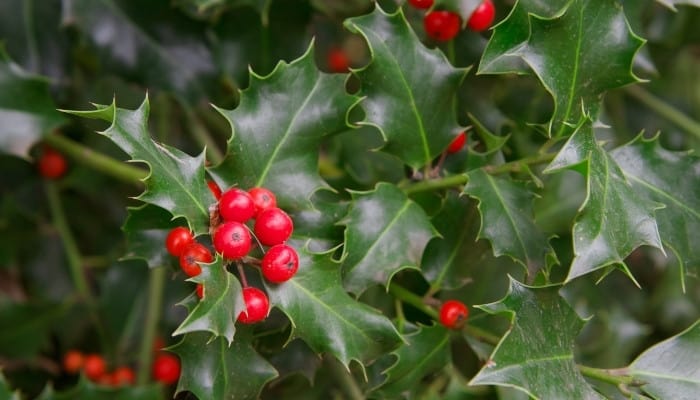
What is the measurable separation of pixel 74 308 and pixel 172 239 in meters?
0.75

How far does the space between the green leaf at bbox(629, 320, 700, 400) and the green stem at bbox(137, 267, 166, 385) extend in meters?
0.78

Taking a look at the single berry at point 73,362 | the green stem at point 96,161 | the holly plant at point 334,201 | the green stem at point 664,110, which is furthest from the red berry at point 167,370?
the green stem at point 664,110

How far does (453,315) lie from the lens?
3.35 ft

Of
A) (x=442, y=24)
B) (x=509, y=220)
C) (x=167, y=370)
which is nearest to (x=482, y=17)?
(x=442, y=24)

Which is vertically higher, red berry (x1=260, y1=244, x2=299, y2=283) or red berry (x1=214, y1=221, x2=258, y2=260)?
red berry (x1=214, y1=221, x2=258, y2=260)

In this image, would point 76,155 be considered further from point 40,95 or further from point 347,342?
point 347,342

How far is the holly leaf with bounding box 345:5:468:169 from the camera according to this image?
3.17 ft

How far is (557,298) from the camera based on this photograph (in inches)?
34.5

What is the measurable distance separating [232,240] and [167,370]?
2.10 ft

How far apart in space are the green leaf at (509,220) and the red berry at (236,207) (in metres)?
0.25

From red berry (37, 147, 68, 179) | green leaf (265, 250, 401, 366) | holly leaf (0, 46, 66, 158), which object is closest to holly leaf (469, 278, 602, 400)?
green leaf (265, 250, 401, 366)

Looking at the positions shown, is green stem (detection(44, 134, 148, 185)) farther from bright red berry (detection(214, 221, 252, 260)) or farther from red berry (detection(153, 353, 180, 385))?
bright red berry (detection(214, 221, 252, 260))

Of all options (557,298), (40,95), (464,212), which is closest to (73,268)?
(40,95)

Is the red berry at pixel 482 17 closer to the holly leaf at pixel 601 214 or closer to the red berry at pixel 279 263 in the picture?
the holly leaf at pixel 601 214
